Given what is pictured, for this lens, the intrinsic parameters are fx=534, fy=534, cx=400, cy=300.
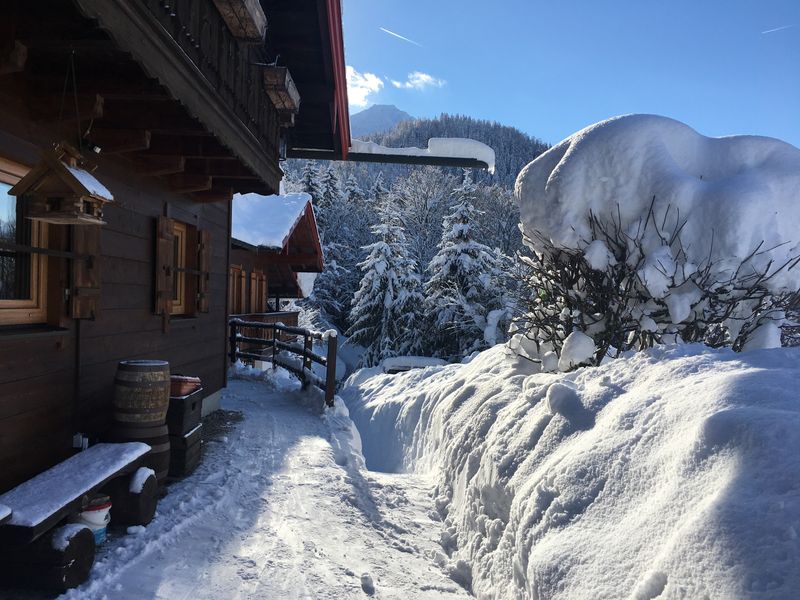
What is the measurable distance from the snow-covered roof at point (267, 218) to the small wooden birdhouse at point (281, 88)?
464cm

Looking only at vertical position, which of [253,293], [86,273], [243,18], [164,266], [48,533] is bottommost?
[48,533]

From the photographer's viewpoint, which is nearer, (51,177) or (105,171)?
(51,177)

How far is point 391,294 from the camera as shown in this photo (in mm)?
25938

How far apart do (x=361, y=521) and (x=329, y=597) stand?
1337mm

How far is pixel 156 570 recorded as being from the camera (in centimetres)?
333

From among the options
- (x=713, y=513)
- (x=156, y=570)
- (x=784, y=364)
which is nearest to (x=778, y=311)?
(x=784, y=364)

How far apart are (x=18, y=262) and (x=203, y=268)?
3.53 metres

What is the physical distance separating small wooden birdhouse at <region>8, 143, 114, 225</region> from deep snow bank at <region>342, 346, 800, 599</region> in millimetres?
3276

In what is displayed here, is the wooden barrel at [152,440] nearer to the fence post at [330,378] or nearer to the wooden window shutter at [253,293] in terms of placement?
the fence post at [330,378]

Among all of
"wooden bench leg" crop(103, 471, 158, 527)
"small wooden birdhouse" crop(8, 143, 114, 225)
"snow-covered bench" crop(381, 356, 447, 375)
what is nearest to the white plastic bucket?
"wooden bench leg" crop(103, 471, 158, 527)

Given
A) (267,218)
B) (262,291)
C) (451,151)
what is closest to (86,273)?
(451,151)

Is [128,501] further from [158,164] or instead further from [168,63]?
[158,164]

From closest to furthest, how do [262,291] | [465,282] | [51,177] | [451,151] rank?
[51,177], [451,151], [262,291], [465,282]

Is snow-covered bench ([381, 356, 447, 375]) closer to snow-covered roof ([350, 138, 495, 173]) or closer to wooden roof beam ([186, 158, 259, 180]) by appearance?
snow-covered roof ([350, 138, 495, 173])
